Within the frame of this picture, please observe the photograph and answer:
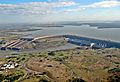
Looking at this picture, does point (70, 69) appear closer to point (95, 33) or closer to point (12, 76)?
point (12, 76)

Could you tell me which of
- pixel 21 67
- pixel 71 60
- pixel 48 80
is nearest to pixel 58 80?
pixel 48 80

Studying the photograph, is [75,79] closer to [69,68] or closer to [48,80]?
[48,80]

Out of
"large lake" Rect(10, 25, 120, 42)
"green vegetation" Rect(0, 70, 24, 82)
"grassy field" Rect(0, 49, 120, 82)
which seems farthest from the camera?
"large lake" Rect(10, 25, 120, 42)

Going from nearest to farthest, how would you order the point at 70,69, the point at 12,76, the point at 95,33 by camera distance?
the point at 12,76, the point at 70,69, the point at 95,33

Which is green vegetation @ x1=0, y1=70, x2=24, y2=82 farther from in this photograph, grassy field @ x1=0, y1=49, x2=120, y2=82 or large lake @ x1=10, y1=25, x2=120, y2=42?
large lake @ x1=10, y1=25, x2=120, y2=42

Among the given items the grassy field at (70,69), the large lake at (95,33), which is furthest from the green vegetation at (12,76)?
the large lake at (95,33)

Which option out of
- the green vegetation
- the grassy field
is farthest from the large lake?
the green vegetation

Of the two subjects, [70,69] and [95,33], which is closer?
[70,69]

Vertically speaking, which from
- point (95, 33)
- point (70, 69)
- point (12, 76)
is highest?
point (12, 76)

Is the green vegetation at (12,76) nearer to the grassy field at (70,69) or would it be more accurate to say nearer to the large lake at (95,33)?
the grassy field at (70,69)

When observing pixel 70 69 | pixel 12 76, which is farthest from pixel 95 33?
pixel 12 76

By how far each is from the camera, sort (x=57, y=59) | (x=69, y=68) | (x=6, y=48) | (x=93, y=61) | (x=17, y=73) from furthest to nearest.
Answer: (x=6, y=48) → (x=57, y=59) → (x=93, y=61) → (x=69, y=68) → (x=17, y=73)
